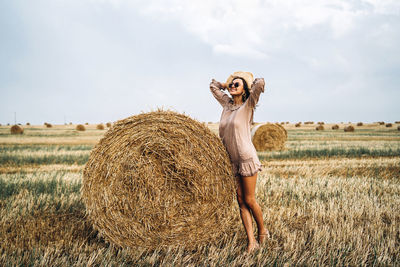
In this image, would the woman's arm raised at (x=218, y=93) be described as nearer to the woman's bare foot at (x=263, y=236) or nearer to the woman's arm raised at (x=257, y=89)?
the woman's arm raised at (x=257, y=89)

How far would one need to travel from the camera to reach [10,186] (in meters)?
6.10

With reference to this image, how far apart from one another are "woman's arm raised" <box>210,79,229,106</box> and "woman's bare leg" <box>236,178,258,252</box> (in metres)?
1.17

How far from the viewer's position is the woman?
3.56 m

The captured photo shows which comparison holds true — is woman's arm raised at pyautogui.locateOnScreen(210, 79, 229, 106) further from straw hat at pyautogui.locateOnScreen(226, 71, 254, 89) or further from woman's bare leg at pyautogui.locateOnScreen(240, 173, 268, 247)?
woman's bare leg at pyautogui.locateOnScreen(240, 173, 268, 247)

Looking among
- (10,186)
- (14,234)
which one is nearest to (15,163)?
(10,186)

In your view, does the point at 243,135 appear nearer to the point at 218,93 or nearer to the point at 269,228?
the point at 218,93

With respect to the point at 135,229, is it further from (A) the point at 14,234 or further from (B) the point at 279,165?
(B) the point at 279,165

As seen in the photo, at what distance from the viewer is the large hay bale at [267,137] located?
48.3 ft

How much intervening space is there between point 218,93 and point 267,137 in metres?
11.2

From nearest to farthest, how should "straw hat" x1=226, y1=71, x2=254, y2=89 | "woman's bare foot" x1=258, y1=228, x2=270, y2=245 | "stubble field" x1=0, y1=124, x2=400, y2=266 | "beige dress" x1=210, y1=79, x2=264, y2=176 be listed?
"stubble field" x1=0, y1=124, x2=400, y2=266
"beige dress" x1=210, y1=79, x2=264, y2=176
"woman's bare foot" x1=258, y1=228, x2=270, y2=245
"straw hat" x1=226, y1=71, x2=254, y2=89

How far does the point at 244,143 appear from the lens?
3.61 metres

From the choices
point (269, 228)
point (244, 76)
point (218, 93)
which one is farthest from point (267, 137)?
point (244, 76)

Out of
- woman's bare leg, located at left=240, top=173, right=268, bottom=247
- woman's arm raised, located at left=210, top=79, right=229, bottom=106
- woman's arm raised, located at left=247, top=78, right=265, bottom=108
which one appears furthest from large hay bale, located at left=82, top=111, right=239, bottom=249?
woman's arm raised, located at left=247, top=78, right=265, bottom=108

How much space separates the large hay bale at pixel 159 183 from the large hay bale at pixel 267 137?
11.2 metres
